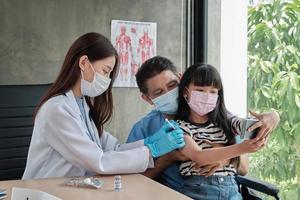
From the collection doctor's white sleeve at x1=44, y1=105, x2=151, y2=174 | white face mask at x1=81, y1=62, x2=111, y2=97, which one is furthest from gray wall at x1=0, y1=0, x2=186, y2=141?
doctor's white sleeve at x1=44, y1=105, x2=151, y2=174

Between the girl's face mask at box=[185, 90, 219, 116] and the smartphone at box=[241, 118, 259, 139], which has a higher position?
the girl's face mask at box=[185, 90, 219, 116]

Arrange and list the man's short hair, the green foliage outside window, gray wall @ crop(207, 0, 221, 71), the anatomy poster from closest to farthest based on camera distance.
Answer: the man's short hair, the green foliage outside window, the anatomy poster, gray wall @ crop(207, 0, 221, 71)

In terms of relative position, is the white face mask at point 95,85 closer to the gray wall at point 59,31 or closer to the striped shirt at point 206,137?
the striped shirt at point 206,137

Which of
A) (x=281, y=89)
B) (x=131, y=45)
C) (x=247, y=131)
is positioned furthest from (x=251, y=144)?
(x=131, y=45)

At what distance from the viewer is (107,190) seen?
1.41 meters

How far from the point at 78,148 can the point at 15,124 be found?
0.69 m

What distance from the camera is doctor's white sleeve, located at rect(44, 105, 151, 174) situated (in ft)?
5.16

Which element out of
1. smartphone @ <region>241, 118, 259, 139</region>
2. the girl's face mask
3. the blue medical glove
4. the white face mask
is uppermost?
the white face mask

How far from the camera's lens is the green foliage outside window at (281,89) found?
7.76 ft

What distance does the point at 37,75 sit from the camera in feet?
9.07

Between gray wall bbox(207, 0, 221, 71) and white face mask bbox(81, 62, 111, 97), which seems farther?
gray wall bbox(207, 0, 221, 71)

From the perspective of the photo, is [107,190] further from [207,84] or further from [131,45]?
[131,45]

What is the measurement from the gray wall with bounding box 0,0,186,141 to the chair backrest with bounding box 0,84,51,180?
608mm

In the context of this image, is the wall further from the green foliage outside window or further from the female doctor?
the female doctor
